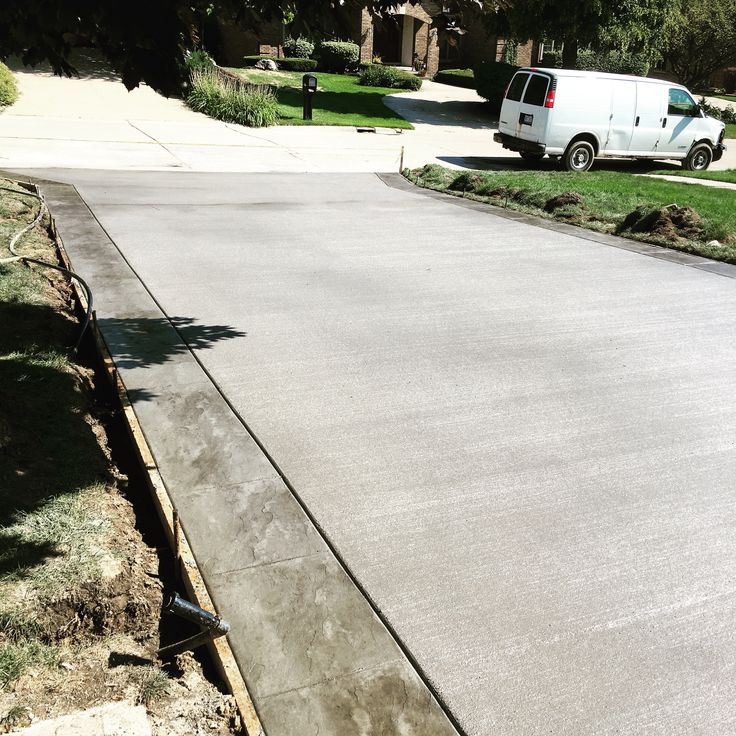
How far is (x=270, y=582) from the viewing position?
3.65 meters

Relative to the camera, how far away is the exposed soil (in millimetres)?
2877

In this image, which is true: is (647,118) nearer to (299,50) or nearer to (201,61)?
(201,61)

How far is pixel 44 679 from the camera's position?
2957 millimetres

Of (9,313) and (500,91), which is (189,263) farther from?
(500,91)

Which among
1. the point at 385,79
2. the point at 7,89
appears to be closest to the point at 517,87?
the point at 7,89

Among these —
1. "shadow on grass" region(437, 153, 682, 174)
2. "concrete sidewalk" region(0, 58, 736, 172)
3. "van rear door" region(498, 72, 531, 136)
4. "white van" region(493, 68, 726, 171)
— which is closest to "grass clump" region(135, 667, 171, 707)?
"concrete sidewalk" region(0, 58, 736, 172)

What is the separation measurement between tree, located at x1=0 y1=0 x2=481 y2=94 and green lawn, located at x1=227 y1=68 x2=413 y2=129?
21.1 metres

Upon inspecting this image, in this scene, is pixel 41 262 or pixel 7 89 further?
pixel 7 89

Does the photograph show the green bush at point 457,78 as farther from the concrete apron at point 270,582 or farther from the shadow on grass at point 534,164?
the concrete apron at point 270,582

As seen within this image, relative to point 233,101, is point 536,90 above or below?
above

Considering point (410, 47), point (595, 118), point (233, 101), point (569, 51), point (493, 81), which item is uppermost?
point (410, 47)

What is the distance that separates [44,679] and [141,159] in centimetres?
1608

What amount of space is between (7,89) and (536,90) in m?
16.0

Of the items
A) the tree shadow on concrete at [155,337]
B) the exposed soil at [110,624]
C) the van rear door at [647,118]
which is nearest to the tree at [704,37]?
the van rear door at [647,118]
